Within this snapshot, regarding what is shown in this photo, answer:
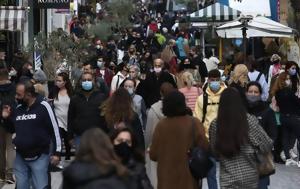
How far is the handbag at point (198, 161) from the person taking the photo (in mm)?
8820

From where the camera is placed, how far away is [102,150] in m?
6.40

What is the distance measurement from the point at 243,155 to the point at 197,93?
567cm

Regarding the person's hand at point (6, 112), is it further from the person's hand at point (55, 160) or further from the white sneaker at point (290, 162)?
the white sneaker at point (290, 162)

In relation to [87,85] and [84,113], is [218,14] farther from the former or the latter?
[84,113]

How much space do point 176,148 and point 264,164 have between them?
1.14m

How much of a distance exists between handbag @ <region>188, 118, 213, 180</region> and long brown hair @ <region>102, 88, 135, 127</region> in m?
1.52

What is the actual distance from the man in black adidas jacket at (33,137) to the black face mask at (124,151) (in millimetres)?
2351

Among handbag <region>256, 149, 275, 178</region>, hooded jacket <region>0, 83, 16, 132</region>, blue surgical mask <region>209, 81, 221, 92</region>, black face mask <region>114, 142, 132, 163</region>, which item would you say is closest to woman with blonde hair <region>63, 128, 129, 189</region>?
black face mask <region>114, 142, 132, 163</region>

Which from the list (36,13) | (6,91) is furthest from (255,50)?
(6,91)

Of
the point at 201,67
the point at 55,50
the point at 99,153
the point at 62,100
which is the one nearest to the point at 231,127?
the point at 99,153

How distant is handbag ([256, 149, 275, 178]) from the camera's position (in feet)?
27.3

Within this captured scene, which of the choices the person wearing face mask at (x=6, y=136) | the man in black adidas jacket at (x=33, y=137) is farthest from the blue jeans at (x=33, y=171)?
the person wearing face mask at (x=6, y=136)

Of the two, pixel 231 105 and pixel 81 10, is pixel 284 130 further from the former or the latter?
pixel 81 10

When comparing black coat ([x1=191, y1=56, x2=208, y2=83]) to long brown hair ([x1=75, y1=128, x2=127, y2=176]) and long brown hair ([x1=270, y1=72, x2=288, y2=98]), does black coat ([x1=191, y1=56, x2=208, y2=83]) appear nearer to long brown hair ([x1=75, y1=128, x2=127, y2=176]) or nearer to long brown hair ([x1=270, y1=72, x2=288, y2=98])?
long brown hair ([x1=270, y1=72, x2=288, y2=98])
